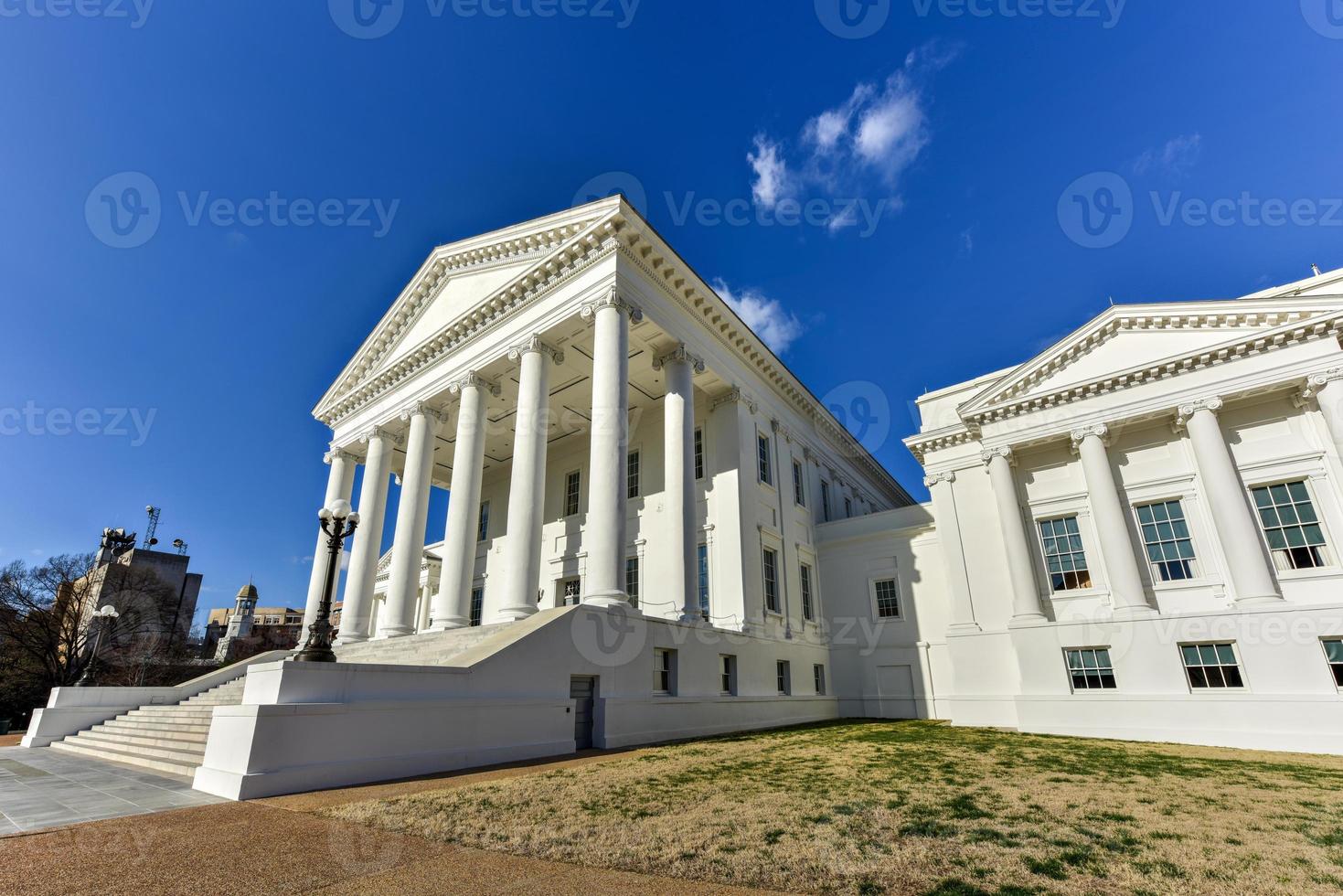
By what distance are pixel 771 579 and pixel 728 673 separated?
466 cm

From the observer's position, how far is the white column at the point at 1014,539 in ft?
61.1

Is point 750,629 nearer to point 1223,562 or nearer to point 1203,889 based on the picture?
point 1223,562

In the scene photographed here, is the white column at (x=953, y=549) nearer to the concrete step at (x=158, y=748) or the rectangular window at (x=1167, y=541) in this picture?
the rectangular window at (x=1167, y=541)

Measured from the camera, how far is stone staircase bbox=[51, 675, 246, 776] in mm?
11375

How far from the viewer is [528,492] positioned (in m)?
16.1

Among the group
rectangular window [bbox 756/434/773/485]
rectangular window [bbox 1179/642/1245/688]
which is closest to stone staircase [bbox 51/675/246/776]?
rectangular window [bbox 756/434/773/485]

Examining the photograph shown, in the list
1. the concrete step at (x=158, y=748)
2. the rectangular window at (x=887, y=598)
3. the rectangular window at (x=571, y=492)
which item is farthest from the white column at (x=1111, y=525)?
the concrete step at (x=158, y=748)

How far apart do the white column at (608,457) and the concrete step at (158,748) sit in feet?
25.9

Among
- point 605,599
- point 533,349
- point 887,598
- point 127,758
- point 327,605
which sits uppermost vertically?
point 533,349

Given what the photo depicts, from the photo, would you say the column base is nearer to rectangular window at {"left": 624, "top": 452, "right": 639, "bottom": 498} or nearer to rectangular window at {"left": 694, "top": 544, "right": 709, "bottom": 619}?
rectangular window at {"left": 694, "top": 544, "right": 709, "bottom": 619}

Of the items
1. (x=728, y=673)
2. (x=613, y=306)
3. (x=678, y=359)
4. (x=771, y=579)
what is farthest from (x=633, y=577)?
(x=613, y=306)

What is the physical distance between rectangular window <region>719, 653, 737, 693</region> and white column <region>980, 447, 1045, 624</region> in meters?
8.97

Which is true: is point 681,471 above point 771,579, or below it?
above

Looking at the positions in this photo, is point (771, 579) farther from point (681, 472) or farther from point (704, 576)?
point (681, 472)
